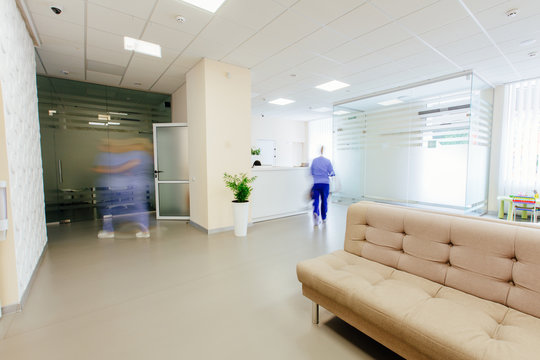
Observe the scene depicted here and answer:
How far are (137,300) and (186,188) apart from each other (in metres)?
3.53

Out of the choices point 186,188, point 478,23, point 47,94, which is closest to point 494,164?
point 478,23

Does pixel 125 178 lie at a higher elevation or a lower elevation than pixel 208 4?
lower

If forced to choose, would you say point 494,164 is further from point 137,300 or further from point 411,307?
point 137,300

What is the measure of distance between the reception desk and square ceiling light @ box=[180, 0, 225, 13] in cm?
296

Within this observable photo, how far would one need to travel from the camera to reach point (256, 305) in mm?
2318

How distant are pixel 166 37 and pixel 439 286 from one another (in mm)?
4368

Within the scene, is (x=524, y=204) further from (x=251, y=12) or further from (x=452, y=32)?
(x=251, y=12)

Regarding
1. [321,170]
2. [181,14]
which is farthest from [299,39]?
[321,170]

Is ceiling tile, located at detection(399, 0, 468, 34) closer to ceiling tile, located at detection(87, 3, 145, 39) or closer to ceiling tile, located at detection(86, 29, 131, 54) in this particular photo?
ceiling tile, located at detection(87, 3, 145, 39)

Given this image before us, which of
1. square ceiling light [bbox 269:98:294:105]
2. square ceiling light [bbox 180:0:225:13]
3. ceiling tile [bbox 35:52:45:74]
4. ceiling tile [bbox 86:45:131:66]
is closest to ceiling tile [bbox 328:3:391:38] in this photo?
square ceiling light [bbox 180:0:225:13]

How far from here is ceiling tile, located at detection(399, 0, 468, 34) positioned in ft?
9.53

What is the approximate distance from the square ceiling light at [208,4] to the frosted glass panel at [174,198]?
3.74 meters

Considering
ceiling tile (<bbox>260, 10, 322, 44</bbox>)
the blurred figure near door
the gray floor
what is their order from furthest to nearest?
the blurred figure near door → ceiling tile (<bbox>260, 10, 322, 44</bbox>) → the gray floor

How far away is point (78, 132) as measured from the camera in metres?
5.65
